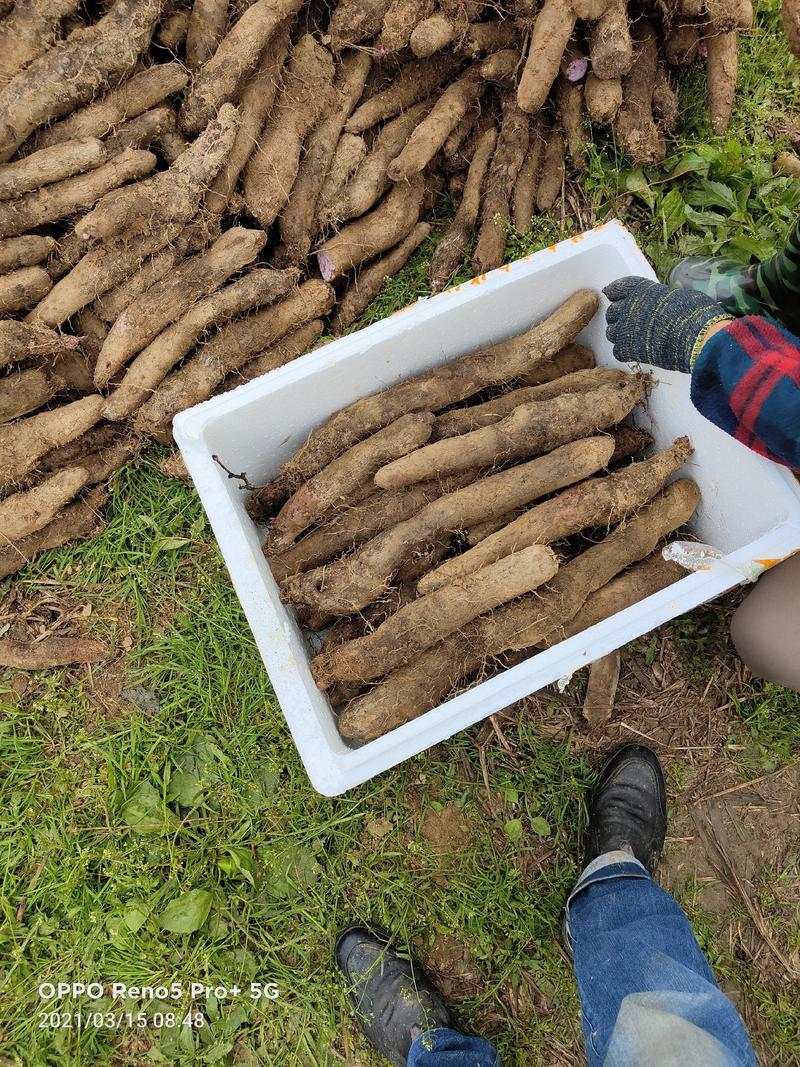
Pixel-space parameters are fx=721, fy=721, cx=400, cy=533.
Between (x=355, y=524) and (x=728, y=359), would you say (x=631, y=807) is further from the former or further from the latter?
(x=728, y=359)

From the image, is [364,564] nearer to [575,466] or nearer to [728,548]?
[575,466]

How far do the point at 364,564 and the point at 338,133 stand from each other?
1400 millimetres

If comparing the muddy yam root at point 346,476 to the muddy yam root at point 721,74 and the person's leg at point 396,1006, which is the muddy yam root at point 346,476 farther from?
the muddy yam root at point 721,74

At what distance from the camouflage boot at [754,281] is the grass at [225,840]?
898 mm

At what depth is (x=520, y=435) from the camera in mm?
1762

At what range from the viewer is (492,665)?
183 cm

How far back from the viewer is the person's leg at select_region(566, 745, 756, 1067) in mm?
1487

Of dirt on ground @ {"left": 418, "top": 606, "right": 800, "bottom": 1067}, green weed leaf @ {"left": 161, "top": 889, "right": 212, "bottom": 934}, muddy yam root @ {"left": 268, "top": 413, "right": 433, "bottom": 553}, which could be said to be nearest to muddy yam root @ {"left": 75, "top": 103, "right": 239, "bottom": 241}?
muddy yam root @ {"left": 268, "top": 413, "right": 433, "bottom": 553}

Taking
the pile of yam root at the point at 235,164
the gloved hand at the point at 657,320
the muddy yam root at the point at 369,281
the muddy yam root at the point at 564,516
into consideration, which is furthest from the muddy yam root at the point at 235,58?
the muddy yam root at the point at 564,516

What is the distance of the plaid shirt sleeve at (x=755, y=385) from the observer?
1.36 metres

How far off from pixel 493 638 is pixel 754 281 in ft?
4.47

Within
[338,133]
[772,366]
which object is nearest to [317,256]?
[338,133]

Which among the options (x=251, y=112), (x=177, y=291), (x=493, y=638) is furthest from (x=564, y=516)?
(x=251, y=112)

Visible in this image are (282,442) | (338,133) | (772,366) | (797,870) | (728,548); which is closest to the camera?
(772,366)
